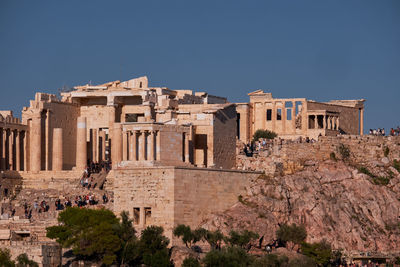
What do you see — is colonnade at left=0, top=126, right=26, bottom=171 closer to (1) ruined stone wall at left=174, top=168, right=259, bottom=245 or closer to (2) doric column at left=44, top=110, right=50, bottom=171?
(2) doric column at left=44, top=110, right=50, bottom=171

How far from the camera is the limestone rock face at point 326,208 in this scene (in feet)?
336

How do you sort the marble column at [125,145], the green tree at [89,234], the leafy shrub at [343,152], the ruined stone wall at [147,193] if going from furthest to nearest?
the leafy shrub at [343,152], the marble column at [125,145], the ruined stone wall at [147,193], the green tree at [89,234]

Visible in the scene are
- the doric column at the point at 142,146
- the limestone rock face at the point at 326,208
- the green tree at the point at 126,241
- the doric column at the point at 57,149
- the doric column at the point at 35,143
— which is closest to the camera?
the green tree at the point at 126,241

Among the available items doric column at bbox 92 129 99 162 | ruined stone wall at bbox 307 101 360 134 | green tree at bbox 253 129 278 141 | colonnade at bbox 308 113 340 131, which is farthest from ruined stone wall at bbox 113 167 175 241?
ruined stone wall at bbox 307 101 360 134

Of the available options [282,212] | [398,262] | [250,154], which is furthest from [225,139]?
[398,262]

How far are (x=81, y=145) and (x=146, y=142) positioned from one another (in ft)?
41.1

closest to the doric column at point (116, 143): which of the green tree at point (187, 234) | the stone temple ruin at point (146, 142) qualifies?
the stone temple ruin at point (146, 142)

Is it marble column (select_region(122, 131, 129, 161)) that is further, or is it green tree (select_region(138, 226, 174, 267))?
marble column (select_region(122, 131, 129, 161))

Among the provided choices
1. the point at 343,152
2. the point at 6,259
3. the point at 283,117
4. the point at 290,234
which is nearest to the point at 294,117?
the point at 283,117

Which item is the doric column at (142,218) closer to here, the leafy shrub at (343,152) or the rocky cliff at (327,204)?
the rocky cliff at (327,204)

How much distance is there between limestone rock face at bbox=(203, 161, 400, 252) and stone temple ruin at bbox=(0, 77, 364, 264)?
5.95ft

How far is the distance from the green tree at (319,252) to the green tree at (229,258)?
6.61m

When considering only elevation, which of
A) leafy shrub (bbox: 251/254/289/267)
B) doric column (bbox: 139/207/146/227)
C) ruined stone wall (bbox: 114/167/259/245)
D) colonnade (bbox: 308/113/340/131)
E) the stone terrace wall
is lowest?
leafy shrub (bbox: 251/254/289/267)

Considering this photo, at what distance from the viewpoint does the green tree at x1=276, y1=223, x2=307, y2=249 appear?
101375 mm
